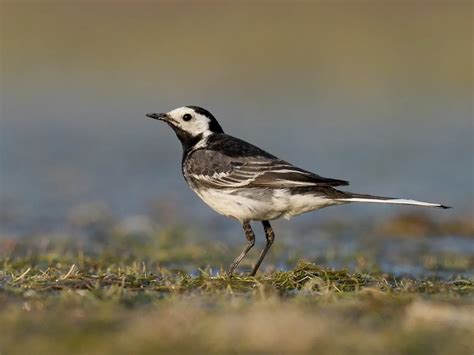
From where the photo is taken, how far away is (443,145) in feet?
67.5

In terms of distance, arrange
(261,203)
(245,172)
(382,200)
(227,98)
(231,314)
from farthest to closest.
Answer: (227,98)
(245,172)
(261,203)
(382,200)
(231,314)

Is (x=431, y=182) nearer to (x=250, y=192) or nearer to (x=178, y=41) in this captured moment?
(x=250, y=192)

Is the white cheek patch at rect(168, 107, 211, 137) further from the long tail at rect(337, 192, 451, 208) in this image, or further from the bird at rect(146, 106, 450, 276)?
the long tail at rect(337, 192, 451, 208)

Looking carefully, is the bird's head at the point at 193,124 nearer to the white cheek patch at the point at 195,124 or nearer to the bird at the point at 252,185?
the white cheek patch at the point at 195,124

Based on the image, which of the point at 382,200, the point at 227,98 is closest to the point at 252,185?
the point at 382,200

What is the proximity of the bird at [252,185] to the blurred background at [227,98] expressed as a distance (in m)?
4.37

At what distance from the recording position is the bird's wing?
9.16 m

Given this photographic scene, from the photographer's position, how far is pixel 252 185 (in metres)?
9.34

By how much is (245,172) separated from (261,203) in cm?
40

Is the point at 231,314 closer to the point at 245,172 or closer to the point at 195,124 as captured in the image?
the point at 245,172

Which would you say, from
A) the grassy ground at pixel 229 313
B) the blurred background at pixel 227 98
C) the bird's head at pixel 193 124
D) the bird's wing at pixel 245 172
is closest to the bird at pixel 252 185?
the bird's wing at pixel 245 172

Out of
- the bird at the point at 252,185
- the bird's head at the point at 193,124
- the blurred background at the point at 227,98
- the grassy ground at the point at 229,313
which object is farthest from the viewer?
the blurred background at the point at 227,98

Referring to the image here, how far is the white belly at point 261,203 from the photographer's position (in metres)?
9.16

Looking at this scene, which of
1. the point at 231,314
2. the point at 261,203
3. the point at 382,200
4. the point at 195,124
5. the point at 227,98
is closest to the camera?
the point at 231,314
